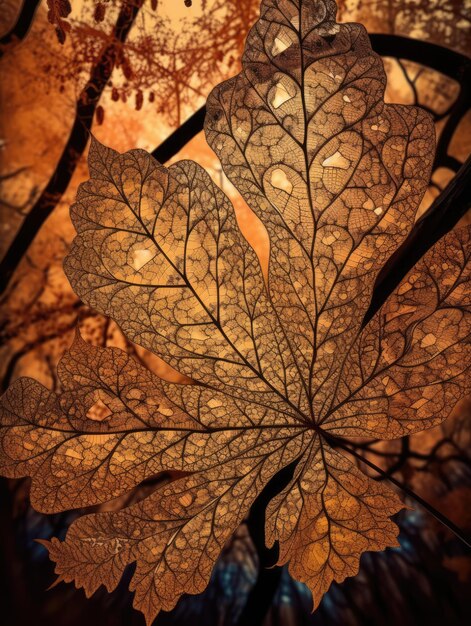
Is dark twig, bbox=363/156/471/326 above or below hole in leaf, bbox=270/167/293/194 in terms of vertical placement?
above

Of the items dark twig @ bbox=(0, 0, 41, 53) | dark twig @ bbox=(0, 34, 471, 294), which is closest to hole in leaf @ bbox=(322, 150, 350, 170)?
dark twig @ bbox=(0, 34, 471, 294)

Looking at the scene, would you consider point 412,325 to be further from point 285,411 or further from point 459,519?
point 459,519

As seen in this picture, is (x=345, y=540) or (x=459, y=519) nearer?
(x=345, y=540)

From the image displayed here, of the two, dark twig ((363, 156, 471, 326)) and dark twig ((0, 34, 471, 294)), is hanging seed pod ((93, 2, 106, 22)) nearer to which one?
dark twig ((0, 34, 471, 294))

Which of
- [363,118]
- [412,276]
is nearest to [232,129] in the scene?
[363,118]

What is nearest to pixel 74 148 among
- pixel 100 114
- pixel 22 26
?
pixel 100 114
